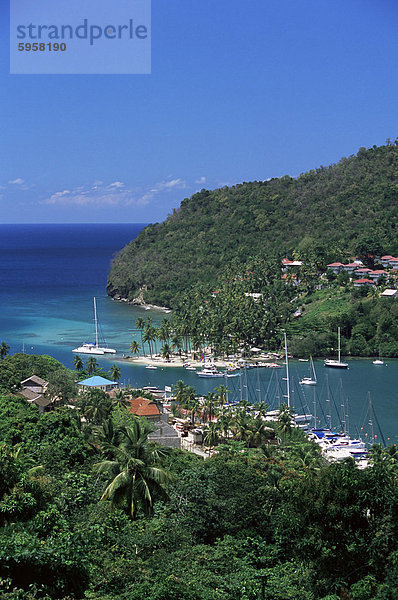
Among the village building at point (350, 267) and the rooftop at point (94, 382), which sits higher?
the village building at point (350, 267)

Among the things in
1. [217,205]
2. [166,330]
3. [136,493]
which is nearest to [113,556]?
Answer: [136,493]

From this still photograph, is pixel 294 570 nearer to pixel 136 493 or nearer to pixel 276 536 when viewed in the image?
pixel 276 536

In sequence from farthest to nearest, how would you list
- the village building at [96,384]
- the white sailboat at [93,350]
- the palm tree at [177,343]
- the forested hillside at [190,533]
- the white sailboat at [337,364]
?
the palm tree at [177,343] < the white sailboat at [93,350] < the white sailboat at [337,364] < the village building at [96,384] < the forested hillside at [190,533]

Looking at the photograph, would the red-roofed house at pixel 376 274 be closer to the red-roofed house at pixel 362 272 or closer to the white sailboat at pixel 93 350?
the red-roofed house at pixel 362 272

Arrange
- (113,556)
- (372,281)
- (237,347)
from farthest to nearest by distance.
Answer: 1. (372,281)
2. (237,347)
3. (113,556)

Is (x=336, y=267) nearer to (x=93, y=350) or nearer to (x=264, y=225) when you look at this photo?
(x=93, y=350)

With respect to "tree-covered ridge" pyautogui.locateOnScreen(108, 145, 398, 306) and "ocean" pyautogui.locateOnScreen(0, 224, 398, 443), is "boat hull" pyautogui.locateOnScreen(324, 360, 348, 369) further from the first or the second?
"tree-covered ridge" pyautogui.locateOnScreen(108, 145, 398, 306)

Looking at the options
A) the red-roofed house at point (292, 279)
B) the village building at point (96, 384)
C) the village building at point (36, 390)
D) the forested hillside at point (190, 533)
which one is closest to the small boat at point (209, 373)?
the village building at point (96, 384)

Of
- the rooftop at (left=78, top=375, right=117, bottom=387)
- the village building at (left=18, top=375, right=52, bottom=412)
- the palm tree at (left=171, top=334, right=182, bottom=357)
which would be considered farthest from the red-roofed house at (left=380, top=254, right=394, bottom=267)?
the village building at (left=18, top=375, right=52, bottom=412)
